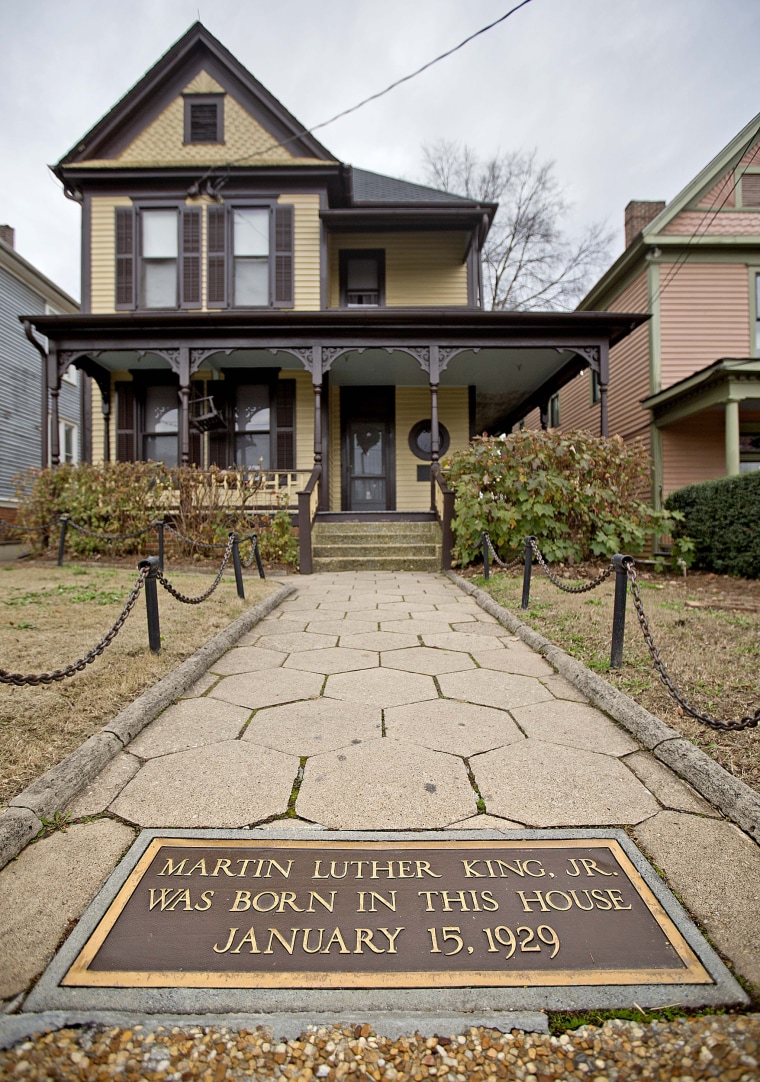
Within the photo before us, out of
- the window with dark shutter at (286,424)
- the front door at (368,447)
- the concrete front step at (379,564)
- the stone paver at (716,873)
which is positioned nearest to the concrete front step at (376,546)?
the concrete front step at (379,564)

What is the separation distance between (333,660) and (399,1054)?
2.84 m

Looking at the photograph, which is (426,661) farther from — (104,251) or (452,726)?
(104,251)

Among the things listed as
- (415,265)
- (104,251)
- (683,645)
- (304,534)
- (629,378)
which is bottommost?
(683,645)

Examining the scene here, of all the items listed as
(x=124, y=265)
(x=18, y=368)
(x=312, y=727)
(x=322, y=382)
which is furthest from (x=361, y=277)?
(x=312, y=727)

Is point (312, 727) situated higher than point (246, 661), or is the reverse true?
point (246, 661)

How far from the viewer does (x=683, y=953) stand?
1.42 m

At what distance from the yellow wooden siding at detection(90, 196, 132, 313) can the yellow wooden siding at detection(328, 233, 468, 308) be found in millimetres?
4708

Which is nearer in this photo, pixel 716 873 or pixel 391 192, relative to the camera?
pixel 716 873

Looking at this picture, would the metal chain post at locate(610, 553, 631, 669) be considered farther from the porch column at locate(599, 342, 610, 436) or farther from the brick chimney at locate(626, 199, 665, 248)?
the brick chimney at locate(626, 199, 665, 248)

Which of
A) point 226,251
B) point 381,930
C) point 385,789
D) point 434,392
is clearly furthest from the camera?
point 226,251

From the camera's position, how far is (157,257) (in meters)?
12.3

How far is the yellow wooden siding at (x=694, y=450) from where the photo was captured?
12.8 metres

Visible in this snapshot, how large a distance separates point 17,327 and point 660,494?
1853 cm

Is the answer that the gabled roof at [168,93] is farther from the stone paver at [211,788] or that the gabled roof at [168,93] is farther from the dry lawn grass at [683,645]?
the stone paver at [211,788]
